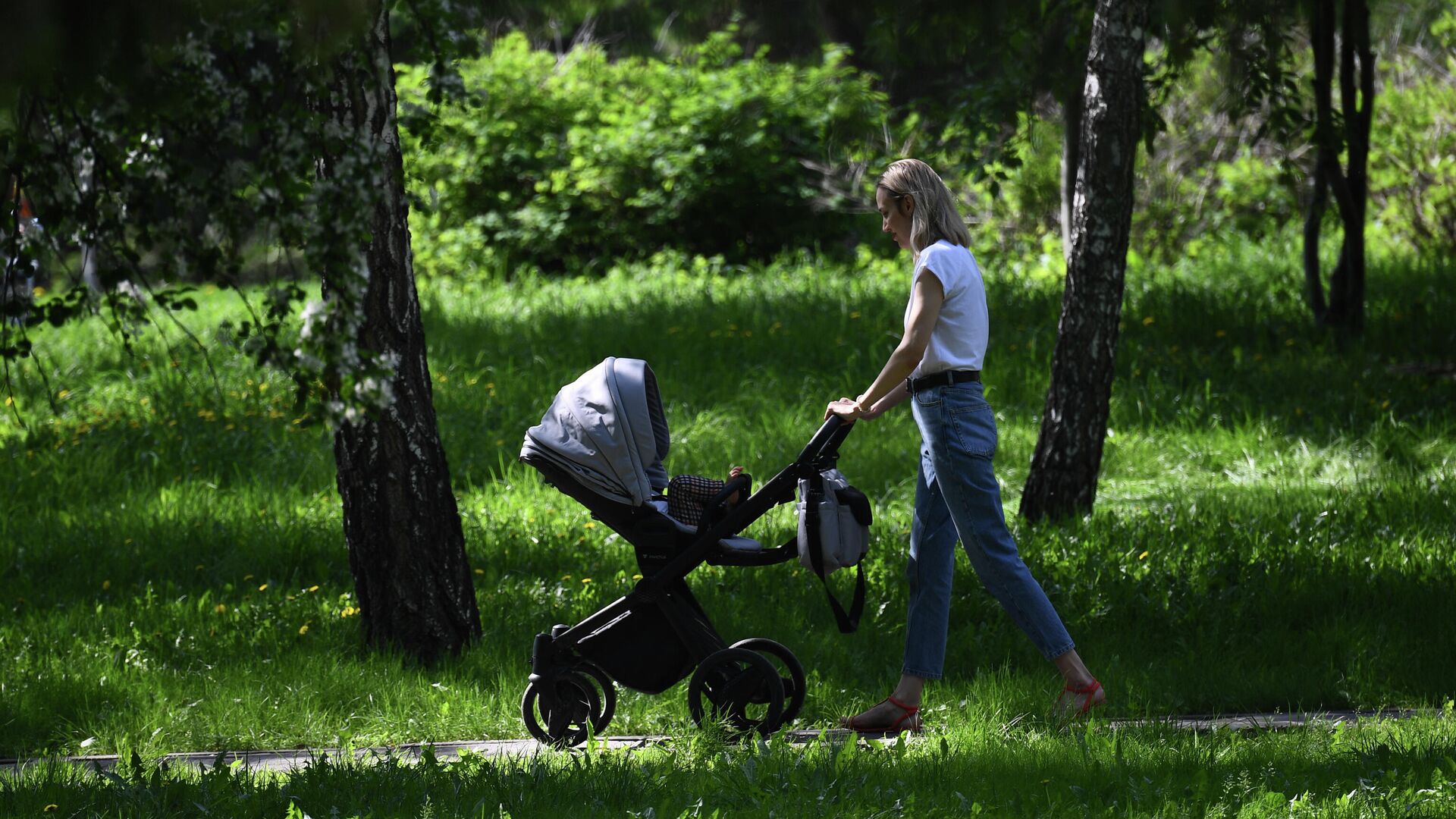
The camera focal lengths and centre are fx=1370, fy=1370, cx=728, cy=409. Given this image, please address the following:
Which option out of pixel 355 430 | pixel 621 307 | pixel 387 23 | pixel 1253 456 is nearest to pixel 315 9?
pixel 387 23

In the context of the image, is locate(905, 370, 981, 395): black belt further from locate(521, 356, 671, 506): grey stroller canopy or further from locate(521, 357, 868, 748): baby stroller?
locate(521, 356, 671, 506): grey stroller canopy

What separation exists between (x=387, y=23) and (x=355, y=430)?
58.5 inches

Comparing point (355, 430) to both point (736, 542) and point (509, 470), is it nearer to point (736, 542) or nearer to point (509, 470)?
point (736, 542)

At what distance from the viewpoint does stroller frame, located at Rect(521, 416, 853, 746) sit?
4.24 meters

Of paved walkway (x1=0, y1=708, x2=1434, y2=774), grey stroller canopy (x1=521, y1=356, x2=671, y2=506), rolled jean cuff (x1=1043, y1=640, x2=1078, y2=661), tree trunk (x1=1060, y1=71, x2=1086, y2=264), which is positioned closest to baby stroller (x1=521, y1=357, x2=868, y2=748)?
grey stroller canopy (x1=521, y1=356, x2=671, y2=506)

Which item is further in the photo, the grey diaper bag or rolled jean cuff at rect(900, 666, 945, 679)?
rolled jean cuff at rect(900, 666, 945, 679)

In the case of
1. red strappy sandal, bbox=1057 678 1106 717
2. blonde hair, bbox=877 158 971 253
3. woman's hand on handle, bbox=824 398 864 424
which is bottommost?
red strappy sandal, bbox=1057 678 1106 717

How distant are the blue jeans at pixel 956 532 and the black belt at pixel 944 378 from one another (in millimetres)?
17

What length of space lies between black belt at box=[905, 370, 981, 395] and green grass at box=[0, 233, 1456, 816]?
3.65 feet

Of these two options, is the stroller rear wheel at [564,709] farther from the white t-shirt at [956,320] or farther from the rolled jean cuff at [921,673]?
the white t-shirt at [956,320]

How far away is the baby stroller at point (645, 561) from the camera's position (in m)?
4.21

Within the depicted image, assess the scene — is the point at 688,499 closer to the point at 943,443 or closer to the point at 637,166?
the point at 943,443

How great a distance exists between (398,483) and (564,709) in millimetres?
1179

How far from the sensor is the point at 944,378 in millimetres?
4363
